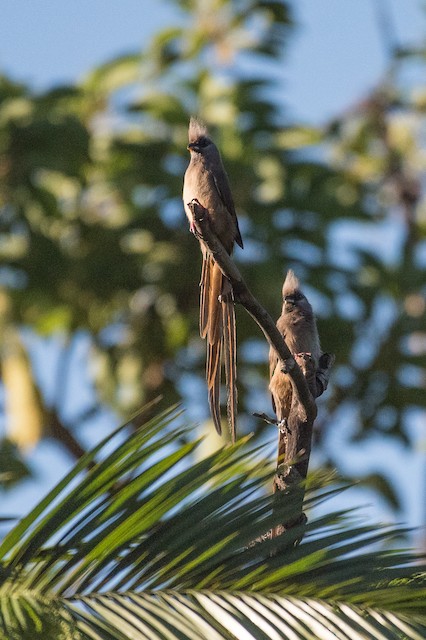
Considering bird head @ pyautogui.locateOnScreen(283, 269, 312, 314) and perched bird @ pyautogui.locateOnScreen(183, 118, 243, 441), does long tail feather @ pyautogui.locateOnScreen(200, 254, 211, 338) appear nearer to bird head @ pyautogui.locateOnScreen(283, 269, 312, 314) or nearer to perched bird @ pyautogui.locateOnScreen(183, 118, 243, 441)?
perched bird @ pyautogui.locateOnScreen(183, 118, 243, 441)

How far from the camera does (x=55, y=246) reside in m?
10.1

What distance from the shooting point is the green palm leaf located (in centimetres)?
224

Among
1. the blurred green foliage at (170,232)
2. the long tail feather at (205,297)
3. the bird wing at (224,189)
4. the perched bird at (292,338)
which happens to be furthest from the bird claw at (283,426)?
the blurred green foliage at (170,232)

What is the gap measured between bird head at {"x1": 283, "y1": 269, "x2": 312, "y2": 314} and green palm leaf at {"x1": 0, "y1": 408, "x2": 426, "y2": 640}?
2.77ft

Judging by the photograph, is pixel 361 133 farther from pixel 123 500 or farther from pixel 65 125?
pixel 123 500

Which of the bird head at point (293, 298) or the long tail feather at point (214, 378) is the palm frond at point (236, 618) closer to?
the long tail feather at point (214, 378)

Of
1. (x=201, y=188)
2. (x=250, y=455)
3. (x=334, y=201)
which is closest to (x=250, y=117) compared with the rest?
(x=334, y=201)

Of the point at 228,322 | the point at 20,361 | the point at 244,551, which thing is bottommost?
the point at 244,551

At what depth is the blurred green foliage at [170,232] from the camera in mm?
9742

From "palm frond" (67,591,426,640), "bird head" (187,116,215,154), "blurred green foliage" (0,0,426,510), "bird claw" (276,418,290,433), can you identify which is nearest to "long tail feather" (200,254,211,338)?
"bird claw" (276,418,290,433)

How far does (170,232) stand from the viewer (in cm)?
1029

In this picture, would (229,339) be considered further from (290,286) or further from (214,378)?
(290,286)

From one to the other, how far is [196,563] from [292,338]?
1.01m

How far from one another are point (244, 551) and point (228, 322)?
2.90ft
